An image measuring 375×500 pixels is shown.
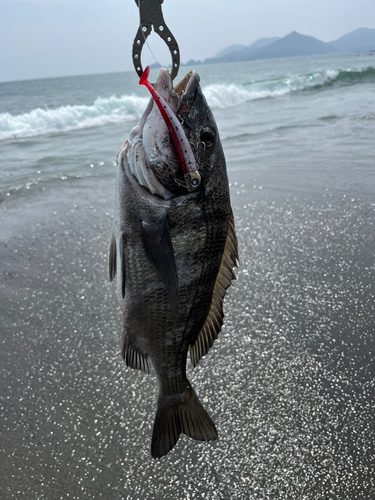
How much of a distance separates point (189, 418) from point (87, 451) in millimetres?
838

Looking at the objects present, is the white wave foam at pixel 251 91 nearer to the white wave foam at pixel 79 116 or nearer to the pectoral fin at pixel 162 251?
the white wave foam at pixel 79 116

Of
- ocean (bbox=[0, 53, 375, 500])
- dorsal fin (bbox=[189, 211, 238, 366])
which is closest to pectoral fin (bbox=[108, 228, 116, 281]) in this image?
dorsal fin (bbox=[189, 211, 238, 366])

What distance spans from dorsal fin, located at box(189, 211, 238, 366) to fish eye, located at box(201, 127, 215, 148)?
410mm

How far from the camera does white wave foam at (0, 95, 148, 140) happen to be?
56.1ft

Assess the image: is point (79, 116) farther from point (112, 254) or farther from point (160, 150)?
point (160, 150)

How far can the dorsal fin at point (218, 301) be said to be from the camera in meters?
2.01

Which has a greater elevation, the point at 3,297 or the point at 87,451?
the point at 3,297

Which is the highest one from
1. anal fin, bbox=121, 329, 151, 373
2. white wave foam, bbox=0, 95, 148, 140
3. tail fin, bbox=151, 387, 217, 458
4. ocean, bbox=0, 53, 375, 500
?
white wave foam, bbox=0, 95, 148, 140

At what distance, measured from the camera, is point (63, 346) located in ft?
11.1

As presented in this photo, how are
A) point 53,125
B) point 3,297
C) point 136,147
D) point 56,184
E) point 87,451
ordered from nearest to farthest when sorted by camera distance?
point 136,147
point 87,451
point 3,297
point 56,184
point 53,125

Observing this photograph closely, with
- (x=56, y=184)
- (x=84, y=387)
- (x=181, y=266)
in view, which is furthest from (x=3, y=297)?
(x=56, y=184)

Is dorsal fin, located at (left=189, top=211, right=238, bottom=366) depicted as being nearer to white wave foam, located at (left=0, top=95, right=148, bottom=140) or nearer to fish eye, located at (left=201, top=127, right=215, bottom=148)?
fish eye, located at (left=201, top=127, right=215, bottom=148)

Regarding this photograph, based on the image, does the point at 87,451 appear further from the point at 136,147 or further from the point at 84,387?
the point at 136,147

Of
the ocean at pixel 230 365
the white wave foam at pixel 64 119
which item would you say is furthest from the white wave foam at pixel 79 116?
the ocean at pixel 230 365
